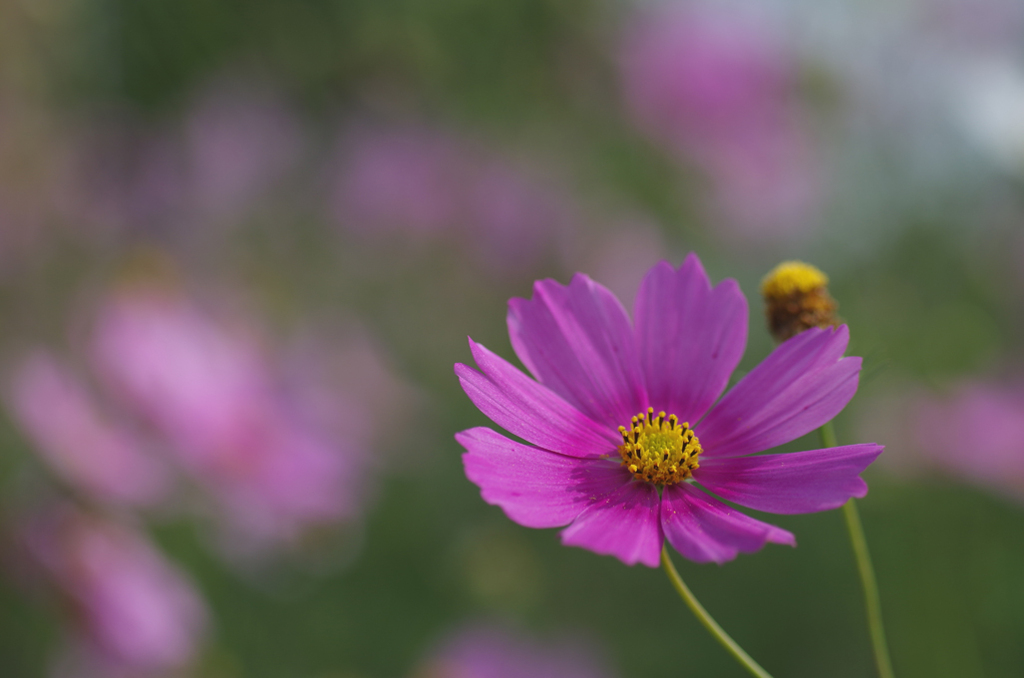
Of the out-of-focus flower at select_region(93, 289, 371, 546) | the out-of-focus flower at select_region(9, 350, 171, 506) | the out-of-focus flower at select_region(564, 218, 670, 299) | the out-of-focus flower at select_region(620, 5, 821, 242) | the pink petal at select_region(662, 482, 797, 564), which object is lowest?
the pink petal at select_region(662, 482, 797, 564)

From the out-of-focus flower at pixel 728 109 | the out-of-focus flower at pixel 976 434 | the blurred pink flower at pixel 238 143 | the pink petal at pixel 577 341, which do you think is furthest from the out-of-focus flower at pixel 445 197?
the pink petal at pixel 577 341

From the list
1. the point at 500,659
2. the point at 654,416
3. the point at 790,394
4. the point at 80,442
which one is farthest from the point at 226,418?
the point at 790,394

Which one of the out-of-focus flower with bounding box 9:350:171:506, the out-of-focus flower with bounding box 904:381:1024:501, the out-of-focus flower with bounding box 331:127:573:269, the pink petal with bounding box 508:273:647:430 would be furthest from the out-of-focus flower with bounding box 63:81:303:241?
the pink petal with bounding box 508:273:647:430

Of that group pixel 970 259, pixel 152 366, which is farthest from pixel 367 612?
pixel 970 259

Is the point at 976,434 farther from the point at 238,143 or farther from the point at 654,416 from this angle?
the point at 238,143

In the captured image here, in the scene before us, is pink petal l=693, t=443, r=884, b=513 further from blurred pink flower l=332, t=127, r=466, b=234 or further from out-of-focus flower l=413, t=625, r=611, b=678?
blurred pink flower l=332, t=127, r=466, b=234

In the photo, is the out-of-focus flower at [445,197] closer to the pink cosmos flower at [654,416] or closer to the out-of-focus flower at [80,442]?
the out-of-focus flower at [80,442]

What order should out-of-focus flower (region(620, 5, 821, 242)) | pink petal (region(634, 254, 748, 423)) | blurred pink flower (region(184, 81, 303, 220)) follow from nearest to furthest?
pink petal (region(634, 254, 748, 423))
out-of-focus flower (region(620, 5, 821, 242))
blurred pink flower (region(184, 81, 303, 220))
